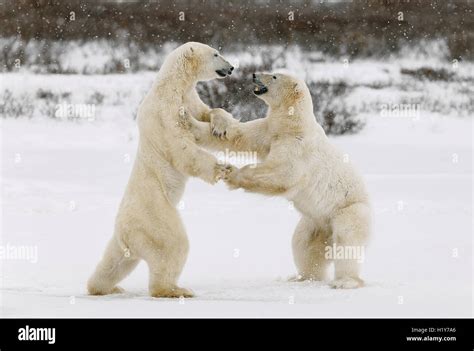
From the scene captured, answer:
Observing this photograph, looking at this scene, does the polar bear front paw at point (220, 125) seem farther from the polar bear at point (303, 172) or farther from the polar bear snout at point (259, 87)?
the polar bear snout at point (259, 87)

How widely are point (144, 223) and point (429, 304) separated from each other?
5.56 ft

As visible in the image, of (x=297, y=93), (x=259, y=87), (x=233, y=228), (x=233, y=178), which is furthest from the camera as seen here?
(x=233, y=228)

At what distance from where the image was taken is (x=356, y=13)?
13.6m

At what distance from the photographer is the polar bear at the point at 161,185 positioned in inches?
200

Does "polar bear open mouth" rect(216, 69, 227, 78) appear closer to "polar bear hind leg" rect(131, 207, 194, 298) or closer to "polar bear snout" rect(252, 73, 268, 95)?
"polar bear snout" rect(252, 73, 268, 95)

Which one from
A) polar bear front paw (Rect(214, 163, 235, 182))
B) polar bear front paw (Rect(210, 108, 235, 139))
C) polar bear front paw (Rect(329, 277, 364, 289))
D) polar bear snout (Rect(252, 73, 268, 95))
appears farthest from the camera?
polar bear snout (Rect(252, 73, 268, 95))

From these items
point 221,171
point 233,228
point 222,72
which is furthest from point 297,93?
point 233,228

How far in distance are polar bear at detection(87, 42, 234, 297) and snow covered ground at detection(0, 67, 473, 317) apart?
0.18 m

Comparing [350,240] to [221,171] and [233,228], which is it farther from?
[233,228]

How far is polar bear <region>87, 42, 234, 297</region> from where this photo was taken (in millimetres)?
5090

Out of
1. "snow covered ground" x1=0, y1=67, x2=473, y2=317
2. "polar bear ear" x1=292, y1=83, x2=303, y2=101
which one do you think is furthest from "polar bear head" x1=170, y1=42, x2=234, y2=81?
"snow covered ground" x1=0, y1=67, x2=473, y2=317

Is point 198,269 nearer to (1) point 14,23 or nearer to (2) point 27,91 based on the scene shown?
(2) point 27,91

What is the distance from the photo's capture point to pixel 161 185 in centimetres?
526

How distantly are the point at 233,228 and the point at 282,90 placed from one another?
269 cm
